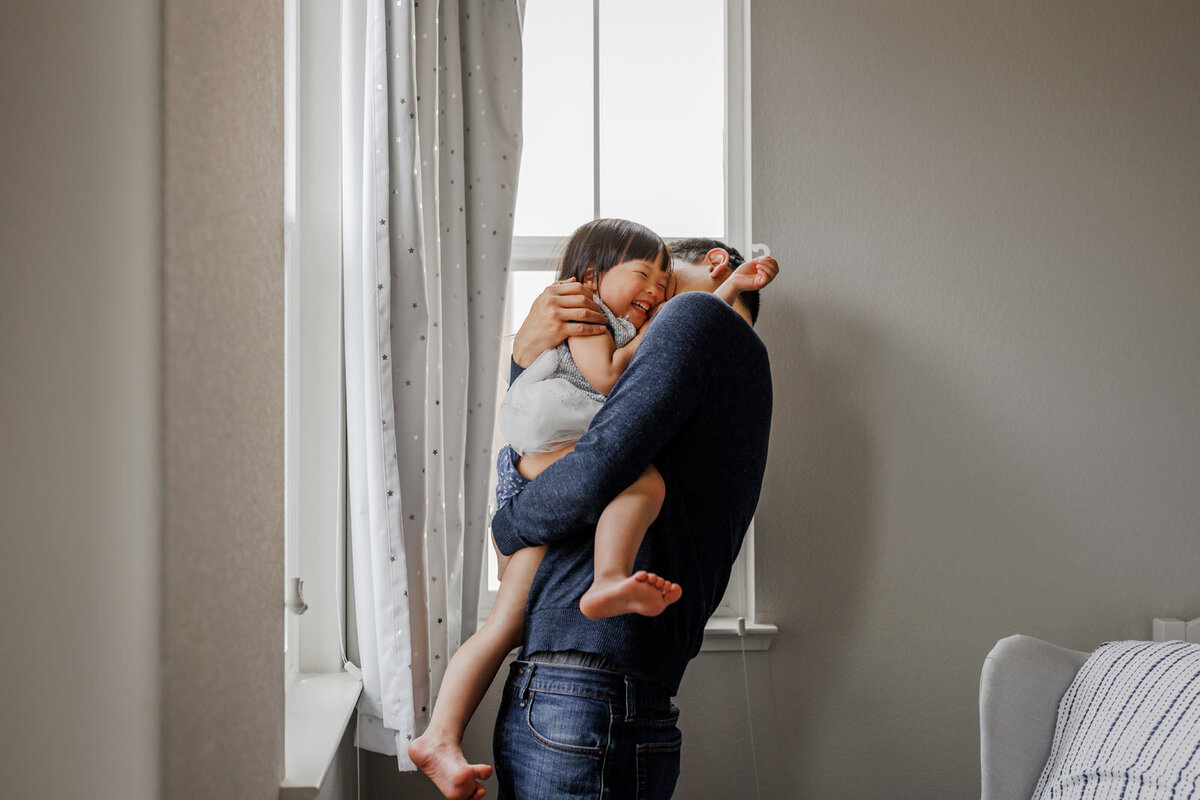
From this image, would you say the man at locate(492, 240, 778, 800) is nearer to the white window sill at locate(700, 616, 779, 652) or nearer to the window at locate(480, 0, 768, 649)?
the white window sill at locate(700, 616, 779, 652)

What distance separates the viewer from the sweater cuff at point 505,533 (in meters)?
1.29

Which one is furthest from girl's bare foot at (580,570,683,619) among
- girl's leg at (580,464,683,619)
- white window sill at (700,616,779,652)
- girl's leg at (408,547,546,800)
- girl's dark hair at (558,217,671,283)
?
white window sill at (700,616,779,652)

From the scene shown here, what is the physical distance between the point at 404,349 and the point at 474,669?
585 millimetres

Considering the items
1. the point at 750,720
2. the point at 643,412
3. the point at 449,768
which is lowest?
the point at 750,720

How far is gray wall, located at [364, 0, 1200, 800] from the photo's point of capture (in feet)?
6.88

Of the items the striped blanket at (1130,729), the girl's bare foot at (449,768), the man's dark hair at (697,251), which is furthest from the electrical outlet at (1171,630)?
the girl's bare foot at (449,768)

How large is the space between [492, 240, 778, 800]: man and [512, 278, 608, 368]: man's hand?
27 cm

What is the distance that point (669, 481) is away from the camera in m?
1.20

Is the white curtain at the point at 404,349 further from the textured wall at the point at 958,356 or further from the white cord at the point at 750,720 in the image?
the textured wall at the point at 958,356

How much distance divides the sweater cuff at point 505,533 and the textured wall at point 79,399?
0.68 meters

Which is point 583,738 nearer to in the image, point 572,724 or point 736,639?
point 572,724

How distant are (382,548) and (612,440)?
0.60 meters

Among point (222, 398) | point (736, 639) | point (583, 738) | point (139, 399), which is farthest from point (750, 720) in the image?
point (139, 399)

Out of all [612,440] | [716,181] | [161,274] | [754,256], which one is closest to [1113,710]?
[612,440]
